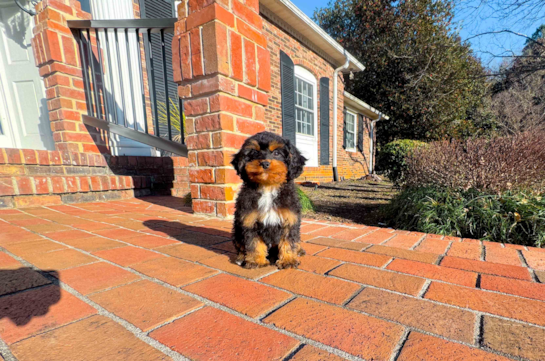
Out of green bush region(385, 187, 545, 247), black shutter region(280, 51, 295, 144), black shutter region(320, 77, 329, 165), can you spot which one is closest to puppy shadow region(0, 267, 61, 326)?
green bush region(385, 187, 545, 247)

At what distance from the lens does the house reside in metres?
2.91

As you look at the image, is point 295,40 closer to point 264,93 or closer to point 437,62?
point 264,93

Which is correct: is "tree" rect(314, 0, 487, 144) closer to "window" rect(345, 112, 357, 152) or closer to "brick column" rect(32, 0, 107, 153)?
"window" rect(345, 112, 357, 152)

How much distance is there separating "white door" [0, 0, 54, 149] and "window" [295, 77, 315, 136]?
7.19 m

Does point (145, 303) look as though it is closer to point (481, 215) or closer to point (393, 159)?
point (481, 215)

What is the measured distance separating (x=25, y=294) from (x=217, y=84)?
2.30 m

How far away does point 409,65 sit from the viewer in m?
16.0

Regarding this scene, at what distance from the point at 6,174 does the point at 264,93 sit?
3.64 metres

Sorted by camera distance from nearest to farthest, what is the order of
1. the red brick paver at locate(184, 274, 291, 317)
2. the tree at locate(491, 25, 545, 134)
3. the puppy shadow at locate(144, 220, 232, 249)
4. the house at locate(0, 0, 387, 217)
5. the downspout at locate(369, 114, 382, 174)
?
the red brick paver at locate(184, 274, 291, 317) < the puppy shadow at locate(144, 220, 232, 249) < the house at locate(0, 0, 387, 217) < the downspout at locate(369, 114, 382, 174) < the tree at locate(491, 25, 545, 134)

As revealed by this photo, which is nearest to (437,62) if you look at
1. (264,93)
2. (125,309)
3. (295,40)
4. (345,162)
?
(345,162)

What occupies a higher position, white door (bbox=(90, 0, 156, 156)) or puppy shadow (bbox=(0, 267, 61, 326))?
white door (bbox=(90, 0, 156, 156))

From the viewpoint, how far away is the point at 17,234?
222 cm

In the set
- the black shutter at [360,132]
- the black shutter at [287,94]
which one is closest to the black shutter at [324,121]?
the black shutter at [287,94]

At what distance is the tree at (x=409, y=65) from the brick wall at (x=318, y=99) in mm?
5353
